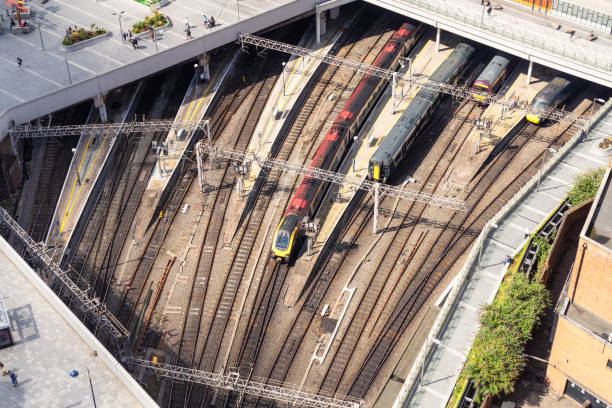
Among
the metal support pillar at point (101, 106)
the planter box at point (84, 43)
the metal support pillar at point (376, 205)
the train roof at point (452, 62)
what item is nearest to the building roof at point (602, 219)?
the metal support pillar at point (376, 205)

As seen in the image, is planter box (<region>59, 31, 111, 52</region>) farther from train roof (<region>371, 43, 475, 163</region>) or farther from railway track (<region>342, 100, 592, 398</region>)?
railway track (<region>342, 100, 592, 398</region>)

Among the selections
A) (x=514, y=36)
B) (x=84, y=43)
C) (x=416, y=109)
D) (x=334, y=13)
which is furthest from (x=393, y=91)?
(x=84, y=43)

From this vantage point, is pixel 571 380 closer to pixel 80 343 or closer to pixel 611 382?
pixel 611 382

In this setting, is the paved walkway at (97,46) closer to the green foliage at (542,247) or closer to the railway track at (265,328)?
the railway track at (265,328)

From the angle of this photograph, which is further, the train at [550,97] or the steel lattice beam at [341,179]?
the train at [550,97]

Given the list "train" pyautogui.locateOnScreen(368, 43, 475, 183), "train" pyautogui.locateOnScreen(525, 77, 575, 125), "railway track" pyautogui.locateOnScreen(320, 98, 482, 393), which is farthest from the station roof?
"train" pyautogui.locateOnScreen(525, 77, 575, 125)

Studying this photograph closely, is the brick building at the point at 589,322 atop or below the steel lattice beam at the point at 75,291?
atop
